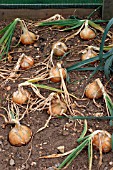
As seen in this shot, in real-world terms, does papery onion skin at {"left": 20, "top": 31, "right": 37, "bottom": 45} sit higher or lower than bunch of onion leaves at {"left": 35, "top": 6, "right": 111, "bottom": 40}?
lower

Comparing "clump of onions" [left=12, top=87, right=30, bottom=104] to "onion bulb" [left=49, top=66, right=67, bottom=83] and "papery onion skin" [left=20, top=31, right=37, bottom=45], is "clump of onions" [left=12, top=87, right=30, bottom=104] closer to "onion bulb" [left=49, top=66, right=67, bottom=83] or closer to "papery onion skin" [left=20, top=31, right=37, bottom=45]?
"onion bulb" [left=49, top=66, right=67, bottom=83]

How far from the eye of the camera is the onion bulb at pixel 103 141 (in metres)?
1.97

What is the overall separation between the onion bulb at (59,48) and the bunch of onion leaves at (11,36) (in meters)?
0.21

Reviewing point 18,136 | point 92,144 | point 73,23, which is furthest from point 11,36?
point 92,144

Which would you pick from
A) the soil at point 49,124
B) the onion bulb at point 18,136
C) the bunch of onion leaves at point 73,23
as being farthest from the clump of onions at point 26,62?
the onion bulb at point 18,136

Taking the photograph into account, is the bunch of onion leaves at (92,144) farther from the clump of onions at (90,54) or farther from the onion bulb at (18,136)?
the clump of onions at (90,54)

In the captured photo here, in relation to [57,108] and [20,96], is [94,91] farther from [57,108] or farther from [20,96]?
[20,96]

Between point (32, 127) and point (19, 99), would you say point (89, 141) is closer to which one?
point (32, 127)

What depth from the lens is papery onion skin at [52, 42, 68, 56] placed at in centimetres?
250

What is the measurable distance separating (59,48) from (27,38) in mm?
259

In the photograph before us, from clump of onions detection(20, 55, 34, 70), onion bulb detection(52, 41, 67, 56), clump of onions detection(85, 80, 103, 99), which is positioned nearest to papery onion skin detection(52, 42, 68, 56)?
onion bulb detection(52, 41, 67, 56)

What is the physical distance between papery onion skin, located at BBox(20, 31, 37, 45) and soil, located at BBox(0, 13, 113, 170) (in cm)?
4

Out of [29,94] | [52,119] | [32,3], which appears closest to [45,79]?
[29,94]

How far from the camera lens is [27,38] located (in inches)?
105
